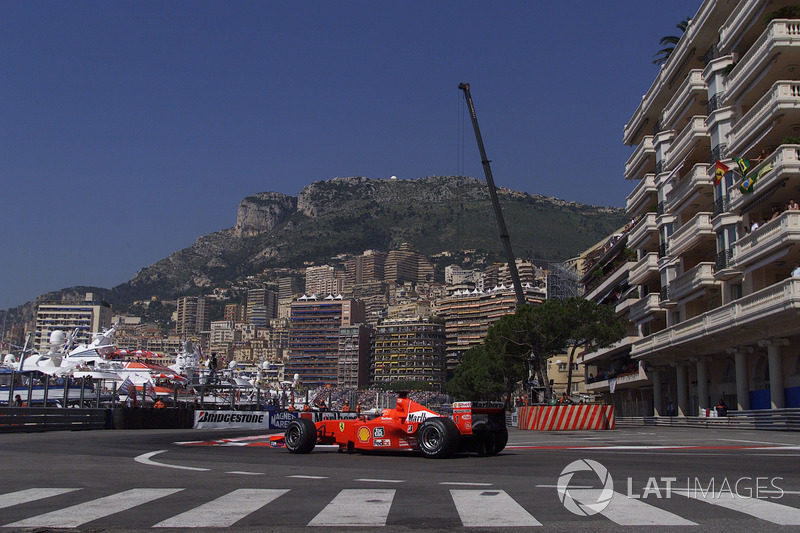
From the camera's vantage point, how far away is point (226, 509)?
7.35 metres

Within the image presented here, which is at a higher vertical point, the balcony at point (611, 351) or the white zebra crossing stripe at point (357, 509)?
the balcony at point (611, 351)

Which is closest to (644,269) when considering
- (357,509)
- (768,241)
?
(768,241)

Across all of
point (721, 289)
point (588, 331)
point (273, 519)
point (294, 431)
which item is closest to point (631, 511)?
point (273, 519)

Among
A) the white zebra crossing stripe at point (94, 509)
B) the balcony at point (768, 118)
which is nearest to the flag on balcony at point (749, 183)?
the balcony at point (768, 118)

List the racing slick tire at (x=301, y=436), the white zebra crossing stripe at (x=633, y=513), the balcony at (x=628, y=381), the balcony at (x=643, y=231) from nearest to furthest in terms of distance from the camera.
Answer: the white zebra crossing stripe at (x=633, y=513)
the racing slick tire at (x=301, y=436)
the balcony at (x=643, y=231)
the balcony at (x=628, y=381)

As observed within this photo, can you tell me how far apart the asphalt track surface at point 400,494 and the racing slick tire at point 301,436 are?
2.08m

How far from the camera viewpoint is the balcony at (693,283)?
40.1 metres

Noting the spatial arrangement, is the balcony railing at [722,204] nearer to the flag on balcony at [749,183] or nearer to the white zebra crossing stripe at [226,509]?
Answer: the flag on balcony at [749,183]

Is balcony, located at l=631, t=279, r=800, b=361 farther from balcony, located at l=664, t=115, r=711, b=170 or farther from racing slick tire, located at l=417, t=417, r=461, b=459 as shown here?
racing slick tire, located at l=417, t=417, r=461, b=459

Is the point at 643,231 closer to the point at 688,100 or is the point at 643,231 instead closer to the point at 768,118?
the point at 688,100

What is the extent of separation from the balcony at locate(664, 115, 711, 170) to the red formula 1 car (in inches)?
1218

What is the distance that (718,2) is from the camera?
39875mm

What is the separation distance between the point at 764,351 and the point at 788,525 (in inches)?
1267

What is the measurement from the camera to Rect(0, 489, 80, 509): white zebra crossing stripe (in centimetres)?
782
